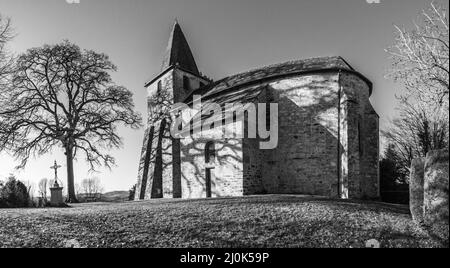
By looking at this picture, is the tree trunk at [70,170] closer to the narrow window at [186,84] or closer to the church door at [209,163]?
the church door at [209,163]

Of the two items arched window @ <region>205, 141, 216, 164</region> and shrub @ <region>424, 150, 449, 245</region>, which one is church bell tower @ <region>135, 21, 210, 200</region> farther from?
shrub @ <region>424, 150, 449, 245</region>

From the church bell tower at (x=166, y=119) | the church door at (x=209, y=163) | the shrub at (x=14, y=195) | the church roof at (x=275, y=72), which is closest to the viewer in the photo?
the shrub at (x=14, y=195)

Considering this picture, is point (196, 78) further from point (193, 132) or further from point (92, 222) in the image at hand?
point (92, 222)

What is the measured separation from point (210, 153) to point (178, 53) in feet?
43.8

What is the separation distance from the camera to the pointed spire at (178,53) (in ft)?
87.5

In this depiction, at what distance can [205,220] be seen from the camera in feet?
24.5

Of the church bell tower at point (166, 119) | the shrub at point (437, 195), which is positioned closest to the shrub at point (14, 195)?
the church bell tower at point (166, 119)

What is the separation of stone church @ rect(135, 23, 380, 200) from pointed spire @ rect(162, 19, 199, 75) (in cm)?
874

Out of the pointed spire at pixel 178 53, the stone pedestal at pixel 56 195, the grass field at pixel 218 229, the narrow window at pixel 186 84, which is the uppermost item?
the pointed spire at pixel 178 53

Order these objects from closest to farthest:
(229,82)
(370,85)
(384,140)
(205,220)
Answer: (205,220), (370,85), (229,82), (384,140)

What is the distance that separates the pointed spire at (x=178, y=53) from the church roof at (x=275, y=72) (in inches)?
240

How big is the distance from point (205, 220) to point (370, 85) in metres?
15.9
